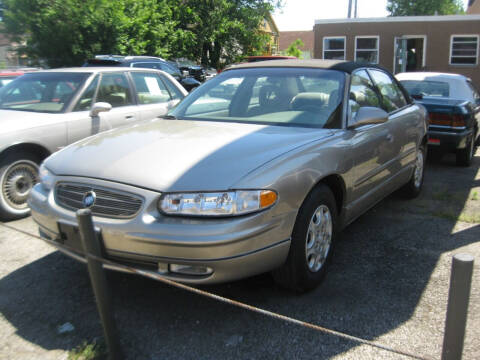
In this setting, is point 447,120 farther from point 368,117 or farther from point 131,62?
point 131,62

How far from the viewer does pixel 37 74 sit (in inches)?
240

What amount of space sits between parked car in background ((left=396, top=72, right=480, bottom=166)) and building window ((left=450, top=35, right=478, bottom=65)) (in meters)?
16.4

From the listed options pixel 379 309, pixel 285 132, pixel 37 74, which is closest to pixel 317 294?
pixel 379 309

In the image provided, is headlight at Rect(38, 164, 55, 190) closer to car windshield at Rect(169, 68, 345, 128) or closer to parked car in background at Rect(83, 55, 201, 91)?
car windshield at Rect(169, 68, 345, 128)

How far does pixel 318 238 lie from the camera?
132 inches

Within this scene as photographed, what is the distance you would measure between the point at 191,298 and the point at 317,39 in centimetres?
2288

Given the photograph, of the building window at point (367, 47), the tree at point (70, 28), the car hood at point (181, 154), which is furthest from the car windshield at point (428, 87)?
the building window at point (367, 47)

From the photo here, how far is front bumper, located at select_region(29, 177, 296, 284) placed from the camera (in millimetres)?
2629

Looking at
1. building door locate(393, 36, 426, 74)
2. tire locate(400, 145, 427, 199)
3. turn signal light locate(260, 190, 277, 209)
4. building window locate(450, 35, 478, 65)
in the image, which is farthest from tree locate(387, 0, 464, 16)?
turn signal light locate(260, 190, 277, 209)

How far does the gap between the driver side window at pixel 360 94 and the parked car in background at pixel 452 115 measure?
3.13m

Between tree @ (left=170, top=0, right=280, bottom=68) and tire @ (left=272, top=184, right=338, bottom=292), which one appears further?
tree @ (left=170, top=0, right=280, bottom=68)

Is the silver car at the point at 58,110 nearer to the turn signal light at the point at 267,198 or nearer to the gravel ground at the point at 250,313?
the gravel ground at the point at 250,313

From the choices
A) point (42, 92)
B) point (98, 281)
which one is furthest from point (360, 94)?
point (42, 92)

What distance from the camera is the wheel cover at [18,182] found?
492 centimetres
